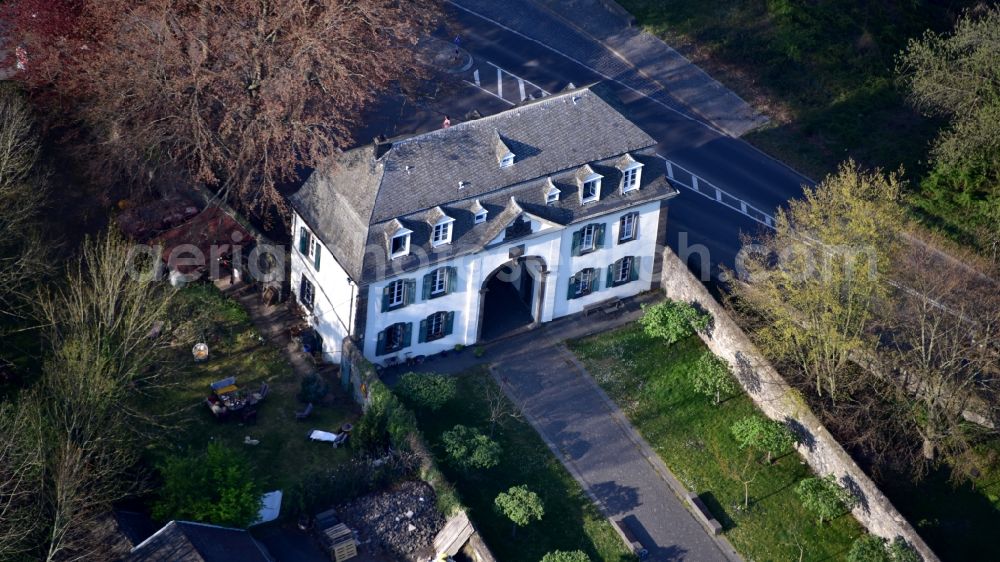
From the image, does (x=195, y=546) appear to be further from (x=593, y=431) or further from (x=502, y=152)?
(x=502, y=152)

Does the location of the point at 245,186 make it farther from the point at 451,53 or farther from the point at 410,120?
the point at 451,53

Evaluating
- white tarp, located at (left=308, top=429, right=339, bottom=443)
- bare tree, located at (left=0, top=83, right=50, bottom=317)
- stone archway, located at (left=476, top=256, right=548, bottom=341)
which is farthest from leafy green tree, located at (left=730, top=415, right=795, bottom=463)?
bare tree, located at (left=0, top=83, right=50, bottom=317)

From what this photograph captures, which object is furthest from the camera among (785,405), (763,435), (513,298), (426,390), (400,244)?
(513,298)

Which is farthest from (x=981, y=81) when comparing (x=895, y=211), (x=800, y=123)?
(x=895, y=211)

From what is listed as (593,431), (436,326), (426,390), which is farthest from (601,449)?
(436,326)

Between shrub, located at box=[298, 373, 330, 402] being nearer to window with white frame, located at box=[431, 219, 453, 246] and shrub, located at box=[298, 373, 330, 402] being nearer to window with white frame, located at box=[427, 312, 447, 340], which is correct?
window with white frame, located at box=[427, 312, 447, 340]

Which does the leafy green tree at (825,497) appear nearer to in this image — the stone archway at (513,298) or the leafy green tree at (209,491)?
the stone archway at (513,298)
